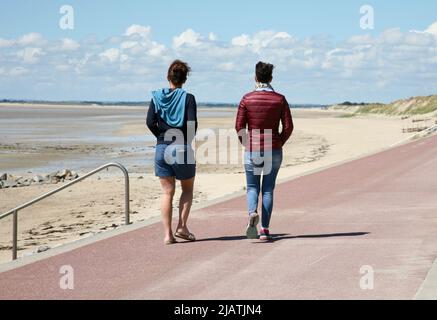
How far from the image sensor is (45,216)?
15078 millimetres

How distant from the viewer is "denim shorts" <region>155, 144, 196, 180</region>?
26.5 feet

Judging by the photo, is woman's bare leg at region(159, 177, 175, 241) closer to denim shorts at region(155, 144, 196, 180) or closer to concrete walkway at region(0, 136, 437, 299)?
denim shorts at region(155, 144, 196, 180)

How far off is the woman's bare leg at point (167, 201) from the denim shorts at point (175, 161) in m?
0.09

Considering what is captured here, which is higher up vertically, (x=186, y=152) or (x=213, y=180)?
(x=186, y=152)

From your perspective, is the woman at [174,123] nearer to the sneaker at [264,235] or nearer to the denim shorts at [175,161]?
the denim shorts at [175,161]

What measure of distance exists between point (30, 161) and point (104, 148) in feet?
25.7

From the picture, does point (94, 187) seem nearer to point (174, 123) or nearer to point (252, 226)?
point (252, 226)

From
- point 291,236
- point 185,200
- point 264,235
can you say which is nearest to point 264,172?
point 264,235

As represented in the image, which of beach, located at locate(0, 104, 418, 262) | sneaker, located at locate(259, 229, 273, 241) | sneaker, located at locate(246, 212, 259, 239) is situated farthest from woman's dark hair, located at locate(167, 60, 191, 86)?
beach, located at locate(0, 104, 418, 262)

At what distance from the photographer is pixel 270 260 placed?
762cm

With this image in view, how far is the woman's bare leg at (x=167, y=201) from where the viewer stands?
27.3ft

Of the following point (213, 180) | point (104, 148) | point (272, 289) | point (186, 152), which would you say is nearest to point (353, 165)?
point (213, 180)

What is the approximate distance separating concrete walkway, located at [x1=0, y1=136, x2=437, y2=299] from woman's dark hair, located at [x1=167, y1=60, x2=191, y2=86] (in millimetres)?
1723
